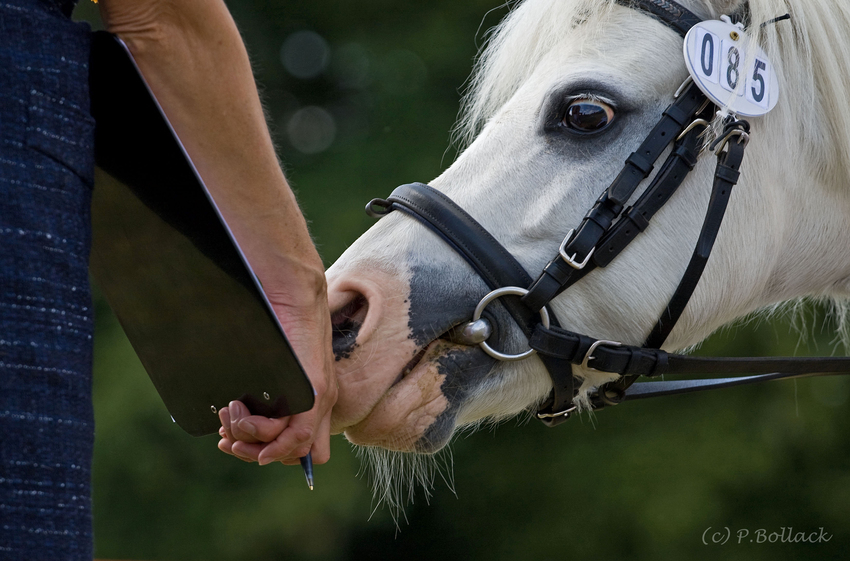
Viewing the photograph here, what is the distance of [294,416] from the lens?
3.68ft

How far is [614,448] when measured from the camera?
4527 mm

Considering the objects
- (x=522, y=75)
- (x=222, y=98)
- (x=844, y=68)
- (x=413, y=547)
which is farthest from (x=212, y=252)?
(x=413, y=547)

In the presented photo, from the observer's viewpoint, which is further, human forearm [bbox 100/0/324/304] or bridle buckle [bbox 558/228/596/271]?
bridle buckle [bbox 558/228/596/271]

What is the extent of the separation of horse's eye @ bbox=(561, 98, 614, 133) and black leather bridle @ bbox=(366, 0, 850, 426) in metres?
0.09

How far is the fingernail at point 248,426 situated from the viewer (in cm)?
107

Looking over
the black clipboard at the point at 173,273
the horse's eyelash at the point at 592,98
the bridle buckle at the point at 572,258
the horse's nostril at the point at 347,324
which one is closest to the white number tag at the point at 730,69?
the horse's eyelash at the point at 592,98

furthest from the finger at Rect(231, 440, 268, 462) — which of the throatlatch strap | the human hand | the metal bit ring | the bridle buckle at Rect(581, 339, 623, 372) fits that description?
the throatlatch strap

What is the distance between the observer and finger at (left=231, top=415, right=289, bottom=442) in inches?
42.4

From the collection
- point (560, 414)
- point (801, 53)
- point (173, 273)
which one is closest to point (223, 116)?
point (173, 273)

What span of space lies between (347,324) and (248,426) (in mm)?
358

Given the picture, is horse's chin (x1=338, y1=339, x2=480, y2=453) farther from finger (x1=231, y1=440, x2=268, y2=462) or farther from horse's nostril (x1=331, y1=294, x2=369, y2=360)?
finger (x1=231, y1=440, x2=268, y2=462)

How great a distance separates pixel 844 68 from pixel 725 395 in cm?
320

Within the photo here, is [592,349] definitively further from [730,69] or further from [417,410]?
[730,69]

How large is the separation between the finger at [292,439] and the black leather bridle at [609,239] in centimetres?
43
